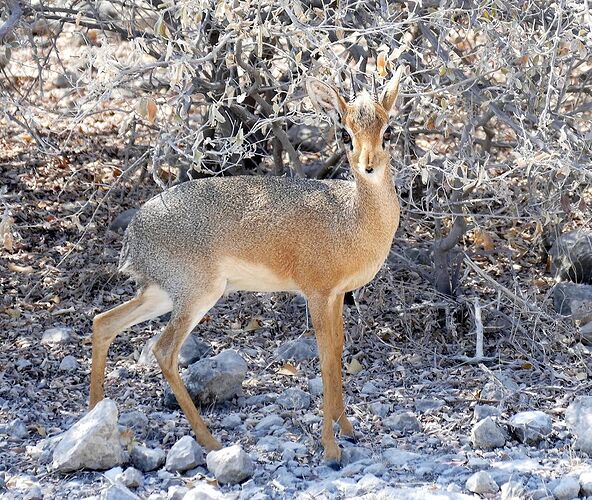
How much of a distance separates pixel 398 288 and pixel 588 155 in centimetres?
164

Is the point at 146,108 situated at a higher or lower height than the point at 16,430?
higher

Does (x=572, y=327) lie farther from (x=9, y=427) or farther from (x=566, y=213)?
(x=9, y=427)

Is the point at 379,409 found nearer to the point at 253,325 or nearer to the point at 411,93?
the point at 253,325

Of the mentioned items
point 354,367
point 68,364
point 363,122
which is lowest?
point 354,367

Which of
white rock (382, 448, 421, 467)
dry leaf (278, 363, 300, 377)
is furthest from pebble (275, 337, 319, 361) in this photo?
white rock (382, 448, 421, 467)

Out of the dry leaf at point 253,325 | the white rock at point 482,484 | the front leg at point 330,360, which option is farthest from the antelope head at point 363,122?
the dry leaf at point 253,325

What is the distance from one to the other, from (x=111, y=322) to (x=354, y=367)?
175 cm

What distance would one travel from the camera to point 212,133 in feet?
29.6

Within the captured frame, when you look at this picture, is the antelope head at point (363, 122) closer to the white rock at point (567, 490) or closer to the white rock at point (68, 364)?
the white rock at point (567, 490)

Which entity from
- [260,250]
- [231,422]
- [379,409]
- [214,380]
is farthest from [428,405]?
[260,250]

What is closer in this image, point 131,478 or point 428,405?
point 131,478

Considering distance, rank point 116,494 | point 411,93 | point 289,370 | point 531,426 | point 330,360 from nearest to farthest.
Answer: point 116,494 → point 531,426 → point 330,360 → point 411,93 → point 289,370

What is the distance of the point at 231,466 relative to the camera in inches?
220

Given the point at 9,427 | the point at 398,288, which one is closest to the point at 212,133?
the point at 398,288
